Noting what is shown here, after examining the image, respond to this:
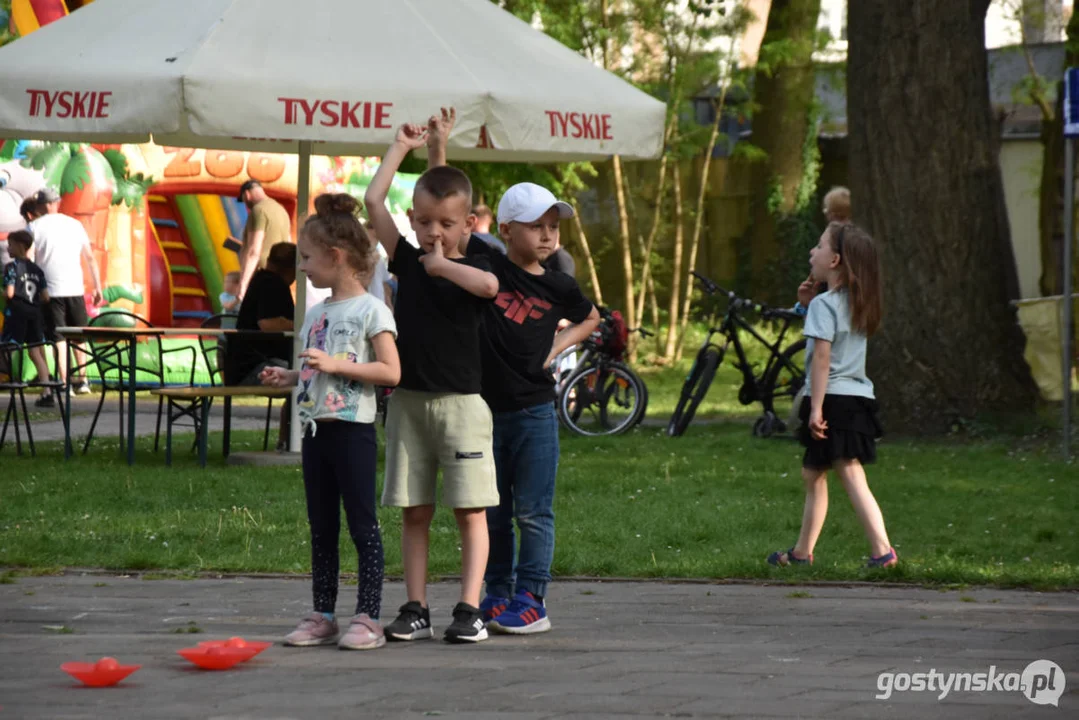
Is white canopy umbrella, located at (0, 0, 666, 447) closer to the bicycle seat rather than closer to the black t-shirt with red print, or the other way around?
the bicycle seat

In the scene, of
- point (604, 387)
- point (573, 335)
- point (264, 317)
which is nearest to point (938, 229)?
point (604, 387)

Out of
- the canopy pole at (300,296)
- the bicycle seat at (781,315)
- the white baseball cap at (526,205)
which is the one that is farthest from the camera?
the bicycle seat at (781,315)

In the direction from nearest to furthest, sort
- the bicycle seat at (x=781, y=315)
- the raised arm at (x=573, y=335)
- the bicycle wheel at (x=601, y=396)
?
the raised arm at (x=573, y=335)
the bicycle seat at (x=781, y=315)
the bicycle wheel at (x=601, y=396)

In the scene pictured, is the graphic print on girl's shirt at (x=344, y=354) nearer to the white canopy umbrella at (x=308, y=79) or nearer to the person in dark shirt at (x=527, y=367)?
the person in dark shirt at (x=527, y=367)

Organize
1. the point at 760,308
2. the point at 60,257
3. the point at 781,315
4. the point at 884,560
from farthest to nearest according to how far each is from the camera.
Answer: the point at 60,257
the point at 760,308
the point at 781,315
the point at 884,560

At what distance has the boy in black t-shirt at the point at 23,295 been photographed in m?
17.4

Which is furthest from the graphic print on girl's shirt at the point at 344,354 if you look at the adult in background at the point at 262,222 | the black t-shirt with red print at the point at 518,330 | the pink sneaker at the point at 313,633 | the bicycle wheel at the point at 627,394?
the adult in background at the point at 262,222

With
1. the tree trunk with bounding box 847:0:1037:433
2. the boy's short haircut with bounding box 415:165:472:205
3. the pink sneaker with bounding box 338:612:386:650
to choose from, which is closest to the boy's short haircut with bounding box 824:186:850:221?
the tree trunk with bounding box 847:0:1037:433

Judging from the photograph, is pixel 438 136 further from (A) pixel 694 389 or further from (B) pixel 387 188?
(A) pixel 694 389

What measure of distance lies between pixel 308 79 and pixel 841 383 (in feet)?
13.8

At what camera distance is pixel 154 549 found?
27.0 feet

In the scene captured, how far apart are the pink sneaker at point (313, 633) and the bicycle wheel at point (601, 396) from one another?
9163mm

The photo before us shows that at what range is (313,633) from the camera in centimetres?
589

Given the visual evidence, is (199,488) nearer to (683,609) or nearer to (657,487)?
(657,487)
